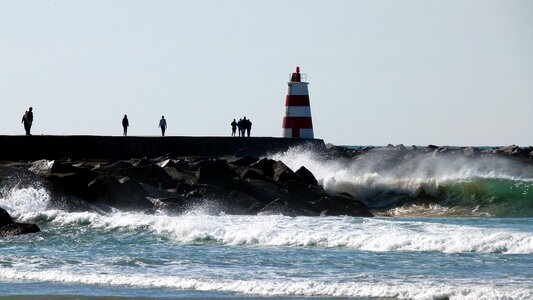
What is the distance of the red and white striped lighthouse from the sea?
41.0 feet

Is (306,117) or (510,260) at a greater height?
(306,117)

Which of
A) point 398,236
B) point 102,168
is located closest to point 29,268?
point 398,236

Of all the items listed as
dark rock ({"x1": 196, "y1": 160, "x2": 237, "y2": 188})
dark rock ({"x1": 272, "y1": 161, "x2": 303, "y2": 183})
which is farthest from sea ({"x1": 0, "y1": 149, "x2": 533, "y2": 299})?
dark rock ({"x1": 272, "y1": 161, "x2": 303, "y2": 183})

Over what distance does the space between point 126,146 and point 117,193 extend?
26.6ft

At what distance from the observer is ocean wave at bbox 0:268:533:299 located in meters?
11.2

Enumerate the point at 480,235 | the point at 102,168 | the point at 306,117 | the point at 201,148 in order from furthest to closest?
1. the point at 306,117
2. the point at 201,148
3. the point at 102,168
4. the point at 480,235

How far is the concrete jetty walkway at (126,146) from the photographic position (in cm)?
2589

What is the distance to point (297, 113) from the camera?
32.4 m

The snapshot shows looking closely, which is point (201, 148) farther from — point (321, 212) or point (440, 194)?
point (321, 212)

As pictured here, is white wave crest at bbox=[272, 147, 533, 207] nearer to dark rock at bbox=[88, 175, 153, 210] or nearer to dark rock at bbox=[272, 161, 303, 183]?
dark rock at bbox=[272, 161, 303, 183]

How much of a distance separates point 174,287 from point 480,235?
544 cm

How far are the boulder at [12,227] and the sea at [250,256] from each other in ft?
0.48

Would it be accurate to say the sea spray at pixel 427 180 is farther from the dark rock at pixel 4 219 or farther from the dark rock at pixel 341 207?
the dark rock at pixel 4 219

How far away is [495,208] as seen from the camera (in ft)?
84.0
